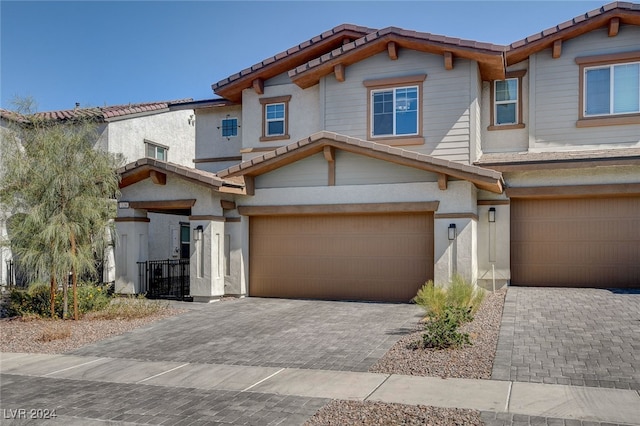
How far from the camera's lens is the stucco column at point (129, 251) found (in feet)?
54.7

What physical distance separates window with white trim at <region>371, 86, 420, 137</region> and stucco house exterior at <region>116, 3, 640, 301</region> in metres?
0.04

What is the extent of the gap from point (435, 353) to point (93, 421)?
508 cm

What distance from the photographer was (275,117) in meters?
19.3

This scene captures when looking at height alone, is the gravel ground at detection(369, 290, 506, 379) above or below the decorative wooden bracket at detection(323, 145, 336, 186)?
below

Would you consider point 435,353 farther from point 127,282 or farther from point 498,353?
point 127,282

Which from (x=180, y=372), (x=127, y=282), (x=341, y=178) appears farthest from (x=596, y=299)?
(x=127, y=282)

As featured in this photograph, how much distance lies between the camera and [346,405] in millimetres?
6805

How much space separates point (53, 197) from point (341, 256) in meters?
7.49

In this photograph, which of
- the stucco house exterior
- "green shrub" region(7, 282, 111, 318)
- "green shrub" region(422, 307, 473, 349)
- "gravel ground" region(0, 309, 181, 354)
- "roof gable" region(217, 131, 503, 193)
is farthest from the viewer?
the stucco house exterior

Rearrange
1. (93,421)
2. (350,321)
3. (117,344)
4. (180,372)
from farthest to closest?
(350,321)
(117,344)
(180,372)
(93,421)

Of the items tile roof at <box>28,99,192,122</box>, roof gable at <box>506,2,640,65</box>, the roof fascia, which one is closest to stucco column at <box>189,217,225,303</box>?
the roof fascia

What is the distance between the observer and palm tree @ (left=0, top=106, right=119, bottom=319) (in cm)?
1265

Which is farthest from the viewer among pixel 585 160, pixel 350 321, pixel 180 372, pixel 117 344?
pixel 585 160

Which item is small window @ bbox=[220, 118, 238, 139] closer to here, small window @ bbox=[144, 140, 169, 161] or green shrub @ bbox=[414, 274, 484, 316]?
small window @ bbox=[144, 140, 169, 161]
